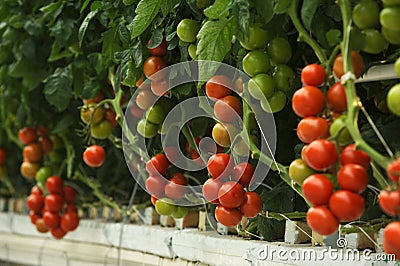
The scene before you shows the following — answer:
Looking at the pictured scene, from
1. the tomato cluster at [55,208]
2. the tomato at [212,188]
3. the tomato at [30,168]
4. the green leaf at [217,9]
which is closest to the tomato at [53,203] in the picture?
the tomato cluster at [55,208]

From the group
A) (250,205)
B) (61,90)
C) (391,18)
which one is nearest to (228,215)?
(250,205)

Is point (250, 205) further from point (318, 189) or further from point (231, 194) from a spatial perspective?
point (318, 189)

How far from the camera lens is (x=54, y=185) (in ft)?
4.87

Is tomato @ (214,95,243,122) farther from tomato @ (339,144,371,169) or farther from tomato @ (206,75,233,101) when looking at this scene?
tomato @ (339,144,371,169)

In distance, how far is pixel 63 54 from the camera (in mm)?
1361

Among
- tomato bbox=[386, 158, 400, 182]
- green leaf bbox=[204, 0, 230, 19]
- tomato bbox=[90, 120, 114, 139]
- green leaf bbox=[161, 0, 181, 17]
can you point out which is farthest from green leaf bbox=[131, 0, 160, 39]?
tomato bbox=[386, 158, 400, 182]

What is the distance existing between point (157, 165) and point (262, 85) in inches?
12.1

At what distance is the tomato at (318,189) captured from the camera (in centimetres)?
74

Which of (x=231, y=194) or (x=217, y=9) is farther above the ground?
(x=217, y=9)

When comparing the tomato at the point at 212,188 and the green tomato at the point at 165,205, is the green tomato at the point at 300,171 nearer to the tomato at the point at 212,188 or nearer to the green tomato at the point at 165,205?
the tomato at the point at 212,188

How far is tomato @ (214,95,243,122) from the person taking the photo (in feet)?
3.11

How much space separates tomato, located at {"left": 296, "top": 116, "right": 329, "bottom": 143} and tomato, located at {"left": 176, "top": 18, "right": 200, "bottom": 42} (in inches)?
10.9

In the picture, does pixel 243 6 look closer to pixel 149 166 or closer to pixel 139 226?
pixel 149 166

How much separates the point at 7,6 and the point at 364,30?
92cm
